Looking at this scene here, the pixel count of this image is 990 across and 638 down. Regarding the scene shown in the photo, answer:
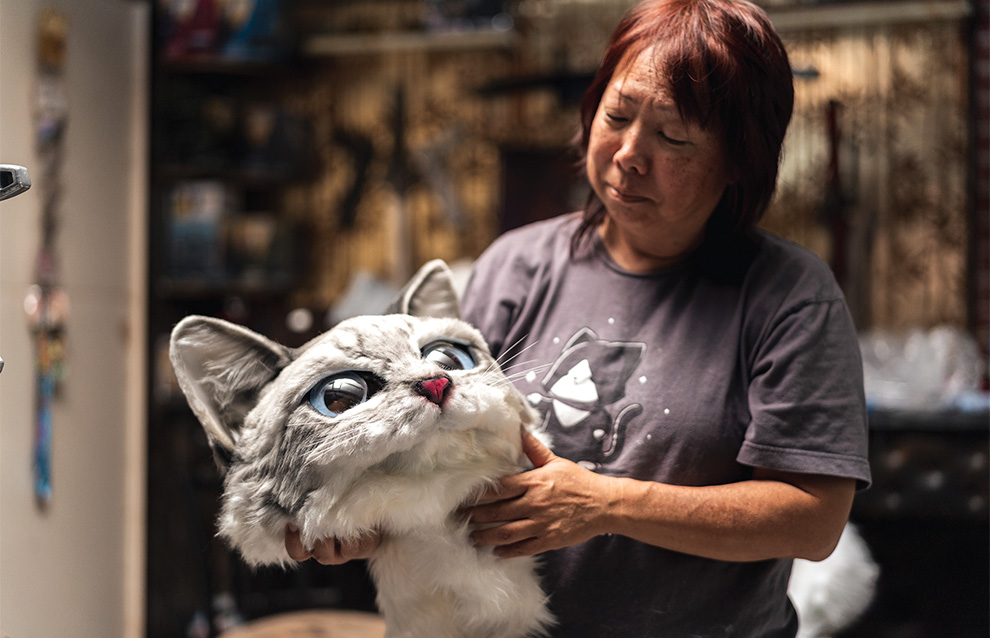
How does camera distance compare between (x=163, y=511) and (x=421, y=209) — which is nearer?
(x=163, y=511)

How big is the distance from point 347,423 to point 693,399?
442 millimetres

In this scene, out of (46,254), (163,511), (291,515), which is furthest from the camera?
(163,511)

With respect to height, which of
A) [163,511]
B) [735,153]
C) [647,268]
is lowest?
[163,511]

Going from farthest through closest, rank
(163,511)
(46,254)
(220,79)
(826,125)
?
(220,79) → (826,125) → (163,511) → (46,254)

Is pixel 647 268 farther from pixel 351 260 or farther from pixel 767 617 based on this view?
pixel 351 260

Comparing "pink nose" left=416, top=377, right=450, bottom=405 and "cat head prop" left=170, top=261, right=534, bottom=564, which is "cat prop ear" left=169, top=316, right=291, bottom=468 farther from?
"pink nose" left=416, top=377, right=450, bottom=405

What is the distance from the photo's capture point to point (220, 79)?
3451 mm

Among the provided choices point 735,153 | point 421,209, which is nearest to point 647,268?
point 735,153

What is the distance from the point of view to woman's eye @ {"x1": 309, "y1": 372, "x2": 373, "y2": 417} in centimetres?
79

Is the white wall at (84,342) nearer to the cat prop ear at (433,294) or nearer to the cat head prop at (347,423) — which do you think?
the cat head prop at (347,423)

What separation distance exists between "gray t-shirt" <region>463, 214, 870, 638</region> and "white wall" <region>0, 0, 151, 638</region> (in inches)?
26.8

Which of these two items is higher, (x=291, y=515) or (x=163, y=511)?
(x=291, y=515)

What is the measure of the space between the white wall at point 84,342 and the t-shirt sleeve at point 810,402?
2.90 ft

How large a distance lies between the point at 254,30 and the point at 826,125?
7.50 ft
